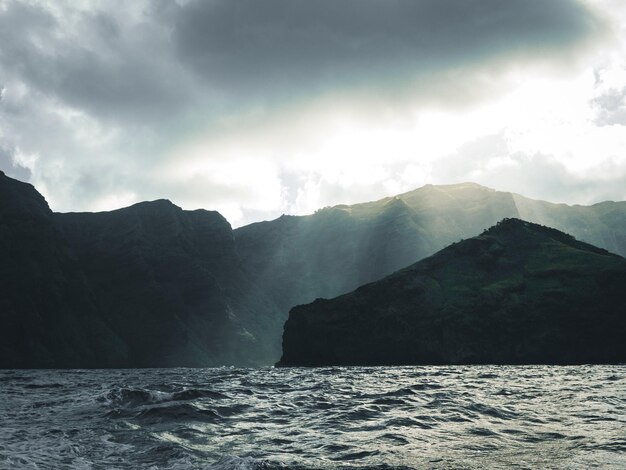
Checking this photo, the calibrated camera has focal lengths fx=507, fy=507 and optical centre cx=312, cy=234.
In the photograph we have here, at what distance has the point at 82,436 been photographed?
823 inches

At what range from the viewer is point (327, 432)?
20109mm

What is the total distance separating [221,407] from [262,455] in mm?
12568

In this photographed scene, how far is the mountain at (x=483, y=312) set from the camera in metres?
131

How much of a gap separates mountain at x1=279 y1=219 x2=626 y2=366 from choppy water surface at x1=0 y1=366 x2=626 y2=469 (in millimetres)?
109326

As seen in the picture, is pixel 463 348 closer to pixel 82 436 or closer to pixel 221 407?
pixel 221 407

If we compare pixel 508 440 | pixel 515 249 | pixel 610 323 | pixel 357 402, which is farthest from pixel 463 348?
pixel 508 440

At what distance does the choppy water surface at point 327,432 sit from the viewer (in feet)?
50.8

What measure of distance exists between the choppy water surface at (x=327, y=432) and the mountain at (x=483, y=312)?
10933 cm

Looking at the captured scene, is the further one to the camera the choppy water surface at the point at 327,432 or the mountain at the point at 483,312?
the mountain at the point at 483,312

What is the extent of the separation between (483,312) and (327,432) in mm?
135681

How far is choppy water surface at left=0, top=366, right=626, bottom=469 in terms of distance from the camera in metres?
15.5

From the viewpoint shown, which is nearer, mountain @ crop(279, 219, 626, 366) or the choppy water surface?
the choppy water surface

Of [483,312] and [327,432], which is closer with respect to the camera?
[327,432]

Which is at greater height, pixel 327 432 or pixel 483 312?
pixel 483 312
